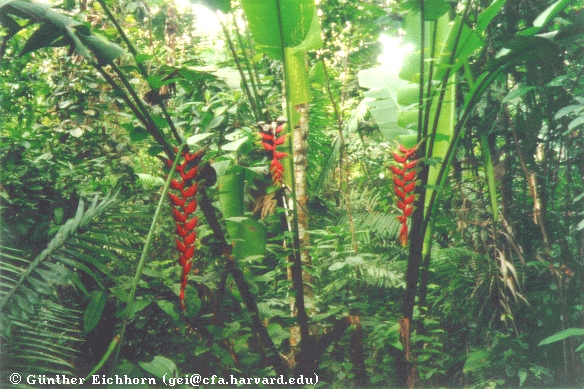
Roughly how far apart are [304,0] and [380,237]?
1.77 m

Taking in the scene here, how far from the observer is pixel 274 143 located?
5.77ft

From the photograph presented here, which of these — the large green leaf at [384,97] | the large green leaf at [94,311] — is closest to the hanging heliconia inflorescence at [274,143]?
the large green leaf at [94,311]

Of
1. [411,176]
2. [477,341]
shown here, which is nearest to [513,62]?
[411,176]

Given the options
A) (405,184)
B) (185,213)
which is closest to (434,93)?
(405,184)

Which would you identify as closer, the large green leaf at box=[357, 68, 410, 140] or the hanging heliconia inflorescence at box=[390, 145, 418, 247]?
the hanging heliconia inflorescence at box=[390, 145, 418, 247]

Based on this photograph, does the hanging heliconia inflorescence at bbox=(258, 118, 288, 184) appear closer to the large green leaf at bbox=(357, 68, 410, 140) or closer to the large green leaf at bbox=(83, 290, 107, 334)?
the large green leaf at bbox=(83, 290, 107, 334)

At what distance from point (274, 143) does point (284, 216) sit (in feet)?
1.29

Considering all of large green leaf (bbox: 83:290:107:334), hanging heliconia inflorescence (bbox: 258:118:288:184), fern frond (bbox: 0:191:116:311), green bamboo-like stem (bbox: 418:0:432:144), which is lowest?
large green leaf (bbox: 83:290:107:334)

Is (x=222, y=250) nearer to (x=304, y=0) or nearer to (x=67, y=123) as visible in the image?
(x=304, y=0)

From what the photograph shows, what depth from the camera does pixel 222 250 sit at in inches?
67.4

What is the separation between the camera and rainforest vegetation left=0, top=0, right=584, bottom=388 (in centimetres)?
156

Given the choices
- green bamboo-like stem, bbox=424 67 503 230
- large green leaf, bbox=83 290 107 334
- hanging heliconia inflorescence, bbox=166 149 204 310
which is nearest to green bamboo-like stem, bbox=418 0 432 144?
green bamboo-like stem, bbox=424 67 503 230

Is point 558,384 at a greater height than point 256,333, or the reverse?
point 256,333

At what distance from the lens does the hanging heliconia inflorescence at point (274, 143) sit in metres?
1.73
